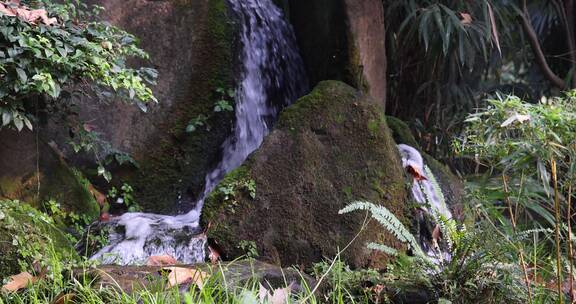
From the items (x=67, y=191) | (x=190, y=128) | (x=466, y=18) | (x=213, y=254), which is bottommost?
(x=213, y=254)

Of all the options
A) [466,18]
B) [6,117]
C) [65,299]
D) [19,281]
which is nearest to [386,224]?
[65,299]

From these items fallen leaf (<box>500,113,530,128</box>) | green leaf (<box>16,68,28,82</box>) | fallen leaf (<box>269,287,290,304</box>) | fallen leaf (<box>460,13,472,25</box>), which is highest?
green leaf (<box>16,68,28,82</box>)

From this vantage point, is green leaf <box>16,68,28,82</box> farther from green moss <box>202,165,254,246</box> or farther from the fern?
the fern

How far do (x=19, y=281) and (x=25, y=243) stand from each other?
271 millimetres

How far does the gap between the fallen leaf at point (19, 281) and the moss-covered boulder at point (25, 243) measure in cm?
9

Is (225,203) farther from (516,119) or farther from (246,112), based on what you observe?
(516,119)

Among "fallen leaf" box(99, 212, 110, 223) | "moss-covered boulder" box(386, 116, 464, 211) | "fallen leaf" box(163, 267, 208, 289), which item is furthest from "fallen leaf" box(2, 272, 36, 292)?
"moss-covered boulder" box(386, 116, 464, 211)

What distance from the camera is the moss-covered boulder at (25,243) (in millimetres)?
2684

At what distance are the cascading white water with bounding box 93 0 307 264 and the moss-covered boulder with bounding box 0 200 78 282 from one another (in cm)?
39

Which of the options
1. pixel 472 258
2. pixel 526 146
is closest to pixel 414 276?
pixel 472 258

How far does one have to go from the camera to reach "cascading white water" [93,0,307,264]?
351cm

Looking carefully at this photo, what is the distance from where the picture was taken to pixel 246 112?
4.80 meters

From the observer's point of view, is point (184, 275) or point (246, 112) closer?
point (184, 275)

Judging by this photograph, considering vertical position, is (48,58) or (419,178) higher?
(48,58)
